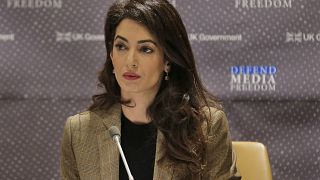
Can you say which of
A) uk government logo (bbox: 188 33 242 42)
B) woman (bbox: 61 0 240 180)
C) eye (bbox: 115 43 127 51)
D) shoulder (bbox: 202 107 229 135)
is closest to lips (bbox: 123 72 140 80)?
woman (bbox: 61 0 240 180)

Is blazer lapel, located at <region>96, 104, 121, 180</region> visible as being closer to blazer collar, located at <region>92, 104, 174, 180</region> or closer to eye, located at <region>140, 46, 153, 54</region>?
blazer collar, located at <region>92, 104, 174, 180</region>

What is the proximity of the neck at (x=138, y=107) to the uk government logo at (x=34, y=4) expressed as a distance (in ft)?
3.61

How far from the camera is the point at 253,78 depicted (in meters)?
2.93

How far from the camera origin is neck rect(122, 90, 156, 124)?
206 cm

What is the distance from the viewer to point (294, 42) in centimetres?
292

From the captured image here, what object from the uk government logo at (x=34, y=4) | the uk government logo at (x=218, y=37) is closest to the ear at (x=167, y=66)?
the uk government logo at (x=218, y=37)

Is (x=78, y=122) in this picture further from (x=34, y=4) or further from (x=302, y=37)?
(x=302, y=37)

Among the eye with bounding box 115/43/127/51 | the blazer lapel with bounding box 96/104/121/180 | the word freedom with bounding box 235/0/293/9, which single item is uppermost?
the word freedom with bounding box 235/0/293/9

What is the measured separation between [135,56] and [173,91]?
8.5 inches

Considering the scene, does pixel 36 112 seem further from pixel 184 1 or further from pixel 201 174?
pixel 201 174

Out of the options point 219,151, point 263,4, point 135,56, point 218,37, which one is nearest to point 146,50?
point 135,56

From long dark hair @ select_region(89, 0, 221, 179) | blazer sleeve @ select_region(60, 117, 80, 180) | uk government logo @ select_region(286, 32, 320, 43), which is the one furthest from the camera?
uk government logo @ select_region(286, 32, 320, 43)

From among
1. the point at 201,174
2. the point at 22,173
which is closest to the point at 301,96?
the point at 201,174

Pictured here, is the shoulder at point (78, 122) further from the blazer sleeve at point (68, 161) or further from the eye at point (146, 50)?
the eye at point (146, 50)
